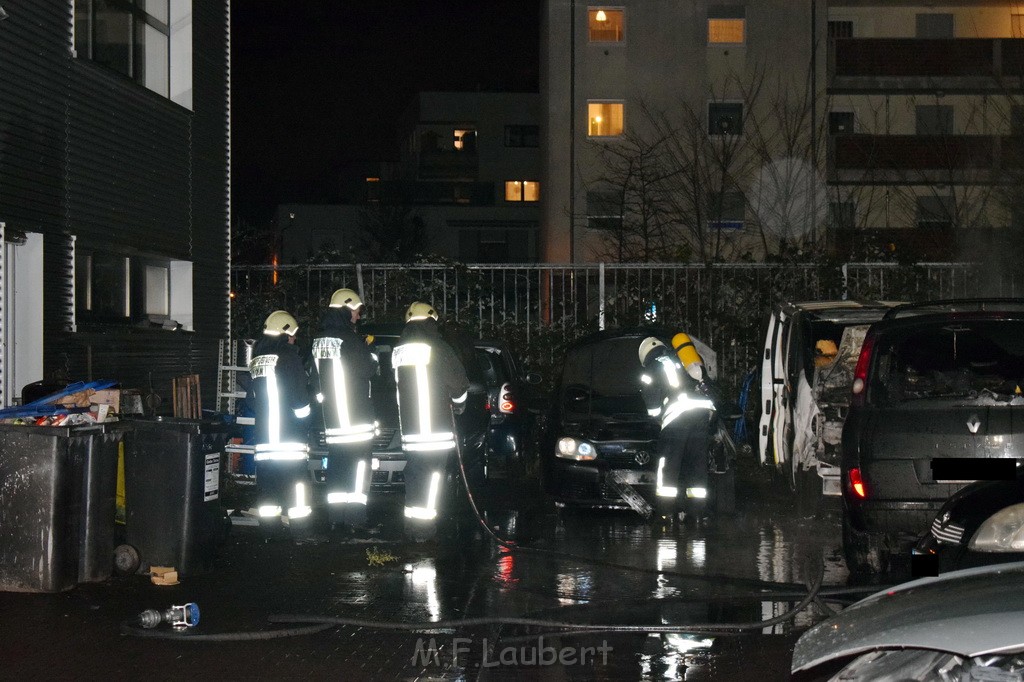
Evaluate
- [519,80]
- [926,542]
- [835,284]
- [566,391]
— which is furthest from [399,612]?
[519,80]

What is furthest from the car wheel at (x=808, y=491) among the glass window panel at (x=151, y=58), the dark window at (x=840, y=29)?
the dark window at (x=840, y=29)

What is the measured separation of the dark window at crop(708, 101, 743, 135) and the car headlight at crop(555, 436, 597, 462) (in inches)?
897

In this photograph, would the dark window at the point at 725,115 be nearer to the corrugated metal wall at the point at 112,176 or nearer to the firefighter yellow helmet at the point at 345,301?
the corrugated metal wall at the point at 112,176

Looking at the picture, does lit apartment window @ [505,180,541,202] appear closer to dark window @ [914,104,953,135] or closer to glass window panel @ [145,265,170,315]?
dark window @ [914,104,953,135]

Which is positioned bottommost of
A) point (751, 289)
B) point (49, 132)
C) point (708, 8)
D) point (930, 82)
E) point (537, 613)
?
point (537, 613)

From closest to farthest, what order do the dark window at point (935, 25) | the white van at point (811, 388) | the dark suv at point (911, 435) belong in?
the dark suv at point (911, 435) → the white van at point (811, 388) → the dark window at point (935, 25)

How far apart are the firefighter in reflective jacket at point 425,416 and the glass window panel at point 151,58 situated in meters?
6.19

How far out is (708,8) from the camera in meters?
34.0

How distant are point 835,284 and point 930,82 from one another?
18740 millimetres

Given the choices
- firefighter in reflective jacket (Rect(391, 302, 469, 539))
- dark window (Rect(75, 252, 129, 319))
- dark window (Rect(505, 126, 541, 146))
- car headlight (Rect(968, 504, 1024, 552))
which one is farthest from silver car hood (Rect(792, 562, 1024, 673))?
dark window (Rect(505, 126, 541, 146))

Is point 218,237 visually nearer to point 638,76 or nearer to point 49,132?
point 49,132

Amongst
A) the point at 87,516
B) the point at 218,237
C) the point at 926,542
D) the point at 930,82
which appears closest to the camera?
the point at 926,542

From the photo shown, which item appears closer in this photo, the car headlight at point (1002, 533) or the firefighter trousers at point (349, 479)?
the car headlight at point (1002, 533)

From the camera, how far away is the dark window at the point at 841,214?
22.0m
